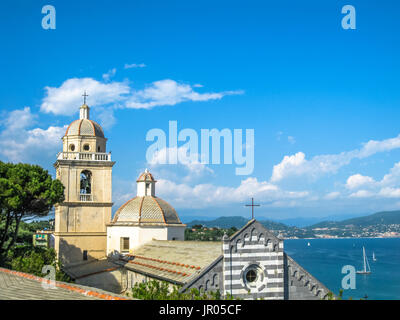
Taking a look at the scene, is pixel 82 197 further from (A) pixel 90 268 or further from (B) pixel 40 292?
(B) pixel 40 292

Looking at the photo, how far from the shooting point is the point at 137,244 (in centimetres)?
4391

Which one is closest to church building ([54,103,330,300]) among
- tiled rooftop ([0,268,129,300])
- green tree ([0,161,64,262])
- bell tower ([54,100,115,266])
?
bell tower ([54,100,115,266])

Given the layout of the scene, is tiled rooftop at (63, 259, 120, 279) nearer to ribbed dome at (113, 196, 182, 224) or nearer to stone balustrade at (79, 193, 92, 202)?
ribbed dome at (113, 196, 182, 224)

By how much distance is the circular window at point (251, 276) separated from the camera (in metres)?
27.7

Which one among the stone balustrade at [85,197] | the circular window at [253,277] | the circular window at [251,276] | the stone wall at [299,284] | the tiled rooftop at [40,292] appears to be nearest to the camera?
the tiled rooftop at [40,292]

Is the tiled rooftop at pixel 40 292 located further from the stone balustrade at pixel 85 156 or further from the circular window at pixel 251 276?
the stone balustrade at pixel 85 156

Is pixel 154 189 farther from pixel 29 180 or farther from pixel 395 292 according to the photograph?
pixel 395 292

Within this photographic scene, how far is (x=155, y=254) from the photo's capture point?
37906 millimetres

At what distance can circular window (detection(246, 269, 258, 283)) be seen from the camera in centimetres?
2770

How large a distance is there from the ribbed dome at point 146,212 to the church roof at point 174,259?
255cm

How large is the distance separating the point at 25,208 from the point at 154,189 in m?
13.6

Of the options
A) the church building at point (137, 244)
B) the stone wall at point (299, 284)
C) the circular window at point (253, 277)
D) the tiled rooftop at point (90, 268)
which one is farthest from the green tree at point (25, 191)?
the stone wall at point (299, 284)

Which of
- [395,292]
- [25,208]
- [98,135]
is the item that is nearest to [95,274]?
[25,208]

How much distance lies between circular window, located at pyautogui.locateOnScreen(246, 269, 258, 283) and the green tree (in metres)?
19.3
